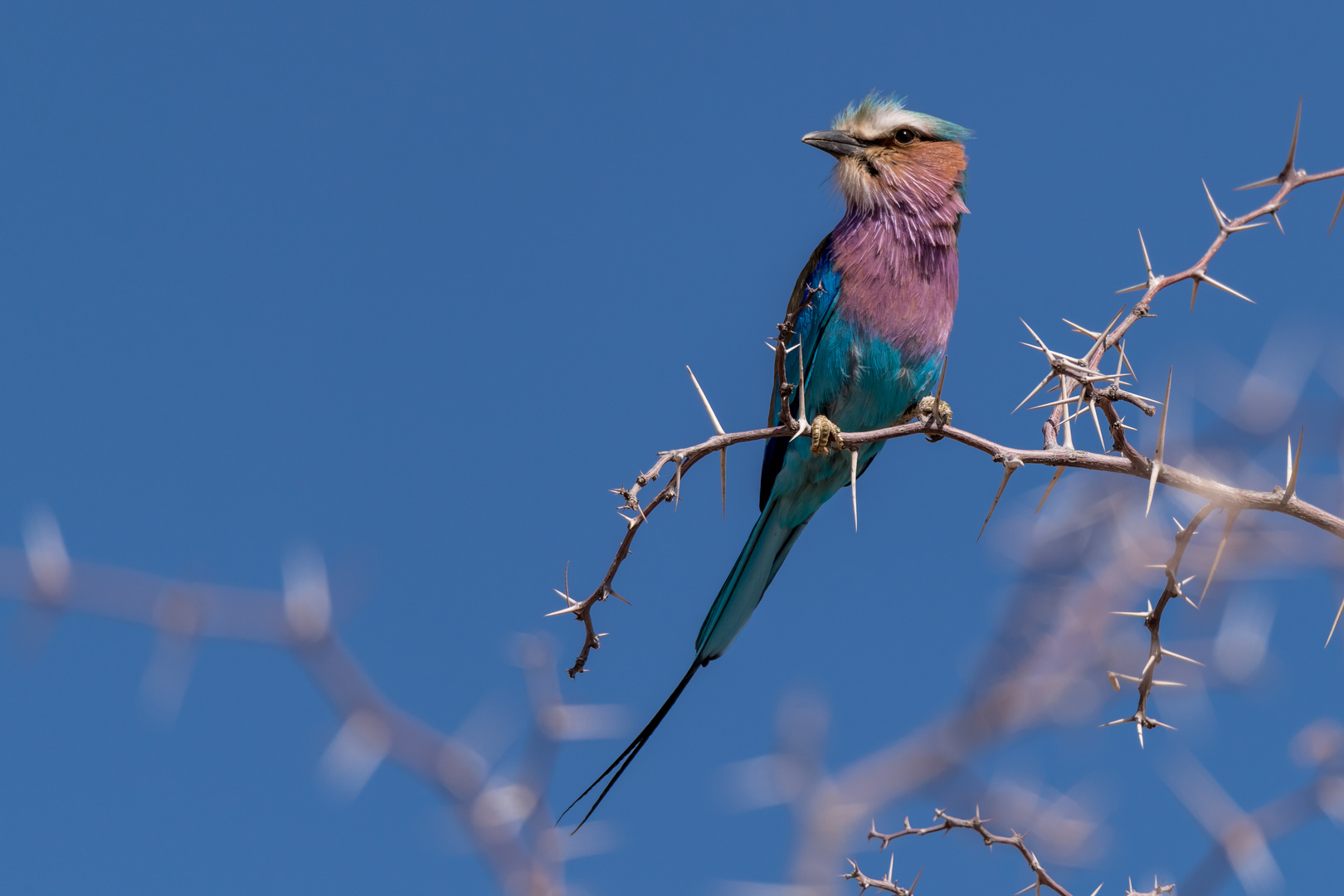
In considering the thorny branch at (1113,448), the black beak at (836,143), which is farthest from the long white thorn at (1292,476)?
the black beak at (836,143)

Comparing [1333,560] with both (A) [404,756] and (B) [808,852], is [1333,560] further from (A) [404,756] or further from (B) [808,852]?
(A) [404,756]

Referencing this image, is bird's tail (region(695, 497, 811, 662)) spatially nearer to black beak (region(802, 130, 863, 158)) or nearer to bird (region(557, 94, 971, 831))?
bird (region(557, 94, 971, 831))

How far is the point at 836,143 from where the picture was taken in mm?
4207

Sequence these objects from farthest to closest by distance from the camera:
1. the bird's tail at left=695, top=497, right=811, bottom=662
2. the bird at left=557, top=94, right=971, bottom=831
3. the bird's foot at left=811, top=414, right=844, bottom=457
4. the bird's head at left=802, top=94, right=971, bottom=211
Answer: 1. the bird's head at left=802, top=94, right=971, bottom=211
2. the bird at left=557, top=94, right=971, bottom=831
3. the bird's tail at left=695, top=497, right=811, bottom=662
4. the bird's foot at left=811, top=414, right=844, bottom=457

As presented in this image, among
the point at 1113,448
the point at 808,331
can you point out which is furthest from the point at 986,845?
the point at 808,331

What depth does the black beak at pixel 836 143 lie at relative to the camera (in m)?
4.18

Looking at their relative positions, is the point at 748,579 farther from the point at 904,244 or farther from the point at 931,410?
the point at 904,244

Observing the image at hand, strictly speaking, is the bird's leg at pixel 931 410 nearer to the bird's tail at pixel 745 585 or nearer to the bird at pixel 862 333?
the bird at pixel 862 333

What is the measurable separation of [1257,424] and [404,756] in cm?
279

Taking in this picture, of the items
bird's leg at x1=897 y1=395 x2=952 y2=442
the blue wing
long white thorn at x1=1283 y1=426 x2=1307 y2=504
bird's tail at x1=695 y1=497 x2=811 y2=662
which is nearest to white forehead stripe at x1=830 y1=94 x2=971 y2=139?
the blue wing

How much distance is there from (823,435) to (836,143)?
56.3 inches

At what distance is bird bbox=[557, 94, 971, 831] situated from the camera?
142 inches

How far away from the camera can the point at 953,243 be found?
13.0 feet

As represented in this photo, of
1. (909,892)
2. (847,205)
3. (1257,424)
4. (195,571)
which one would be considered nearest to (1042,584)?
(1257,424)
